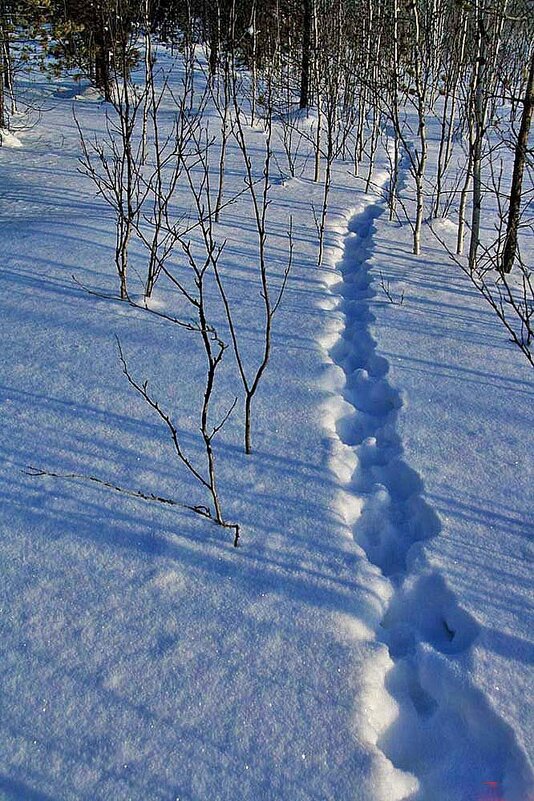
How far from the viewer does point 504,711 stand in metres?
1.90

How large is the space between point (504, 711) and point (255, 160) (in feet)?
31.4

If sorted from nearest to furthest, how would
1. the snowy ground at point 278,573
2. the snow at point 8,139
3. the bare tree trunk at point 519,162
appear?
the snowy ground at point 278,573 → the bare tree trunk at point 519,162 → the snow at point 8,139

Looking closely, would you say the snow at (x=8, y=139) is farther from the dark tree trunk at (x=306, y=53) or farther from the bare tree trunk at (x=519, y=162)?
the bare tree trunk at (x=519, y=162)

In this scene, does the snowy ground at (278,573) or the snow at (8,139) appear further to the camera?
the snow at (8,139)

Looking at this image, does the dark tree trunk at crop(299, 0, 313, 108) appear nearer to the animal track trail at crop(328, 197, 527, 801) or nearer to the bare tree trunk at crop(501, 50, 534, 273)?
the bare tree trunk at crop(501, 50, 534, 273)

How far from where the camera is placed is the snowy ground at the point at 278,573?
179 cm

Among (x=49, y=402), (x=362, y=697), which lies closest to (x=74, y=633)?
(x=362, y=697)

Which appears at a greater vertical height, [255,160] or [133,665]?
[255,160]

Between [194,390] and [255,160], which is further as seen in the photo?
[255,160]

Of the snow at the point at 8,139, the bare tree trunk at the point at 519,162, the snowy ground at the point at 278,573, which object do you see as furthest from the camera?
the snow at the point at 8,139

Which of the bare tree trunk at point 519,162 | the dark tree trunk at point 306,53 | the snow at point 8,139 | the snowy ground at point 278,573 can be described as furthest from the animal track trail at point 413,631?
the dark tree trunk at point 306,53

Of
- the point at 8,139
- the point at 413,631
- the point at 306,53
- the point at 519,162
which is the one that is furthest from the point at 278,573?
the point at 306,53

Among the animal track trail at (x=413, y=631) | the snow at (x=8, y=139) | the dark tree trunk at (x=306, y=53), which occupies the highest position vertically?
the dark tree trunk at (x=306, y=53)

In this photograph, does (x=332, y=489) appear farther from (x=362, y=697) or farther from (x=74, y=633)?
(x=74, y=633)
